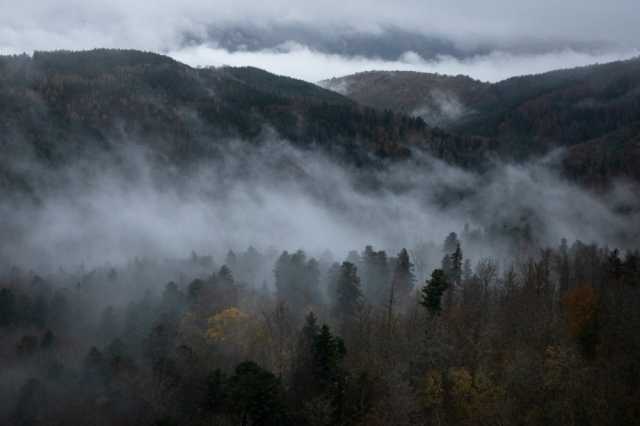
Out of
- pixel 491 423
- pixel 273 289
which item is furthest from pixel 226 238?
pixel 491 423

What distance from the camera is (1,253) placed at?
153 meters

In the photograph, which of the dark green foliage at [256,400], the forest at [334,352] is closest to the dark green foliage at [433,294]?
the forest at [334,352]

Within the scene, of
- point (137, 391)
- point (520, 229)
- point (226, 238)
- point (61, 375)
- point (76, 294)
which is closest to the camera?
point (137, 391)

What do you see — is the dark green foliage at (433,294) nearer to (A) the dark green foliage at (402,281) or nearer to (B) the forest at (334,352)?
(B) the forest at (334,352)

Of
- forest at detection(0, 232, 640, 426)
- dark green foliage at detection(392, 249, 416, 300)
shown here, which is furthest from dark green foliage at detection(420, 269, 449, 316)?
dark green foliage at detection(392, 249, 416, 300)

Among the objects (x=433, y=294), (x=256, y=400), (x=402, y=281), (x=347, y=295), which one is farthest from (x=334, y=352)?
(x=402, y=281)

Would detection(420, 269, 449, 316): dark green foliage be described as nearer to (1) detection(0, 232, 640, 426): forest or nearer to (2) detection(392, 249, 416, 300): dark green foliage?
(1) detection(0, 232, 640, 426): forest

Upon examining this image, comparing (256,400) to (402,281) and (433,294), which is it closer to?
(433,294)

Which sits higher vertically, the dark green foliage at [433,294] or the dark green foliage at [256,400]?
the dark green foliage at [433,294]

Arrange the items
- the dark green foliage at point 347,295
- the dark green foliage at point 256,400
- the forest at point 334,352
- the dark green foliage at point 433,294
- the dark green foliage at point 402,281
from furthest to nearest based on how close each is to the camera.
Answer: the dark green foliage at point 402,281 < the dark green foliage at point 347,295 < the dark green foliage at point 433,294 < the forest at point 334,352 < the dark green foliage at point 256,400

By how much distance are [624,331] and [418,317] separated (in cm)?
2474

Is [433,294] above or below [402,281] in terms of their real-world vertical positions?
above

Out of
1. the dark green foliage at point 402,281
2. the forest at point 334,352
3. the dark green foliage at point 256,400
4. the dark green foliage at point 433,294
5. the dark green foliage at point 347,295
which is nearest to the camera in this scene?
the dark green foliage at point 256,400

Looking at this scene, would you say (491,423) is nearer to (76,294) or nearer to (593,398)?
(593,398)
